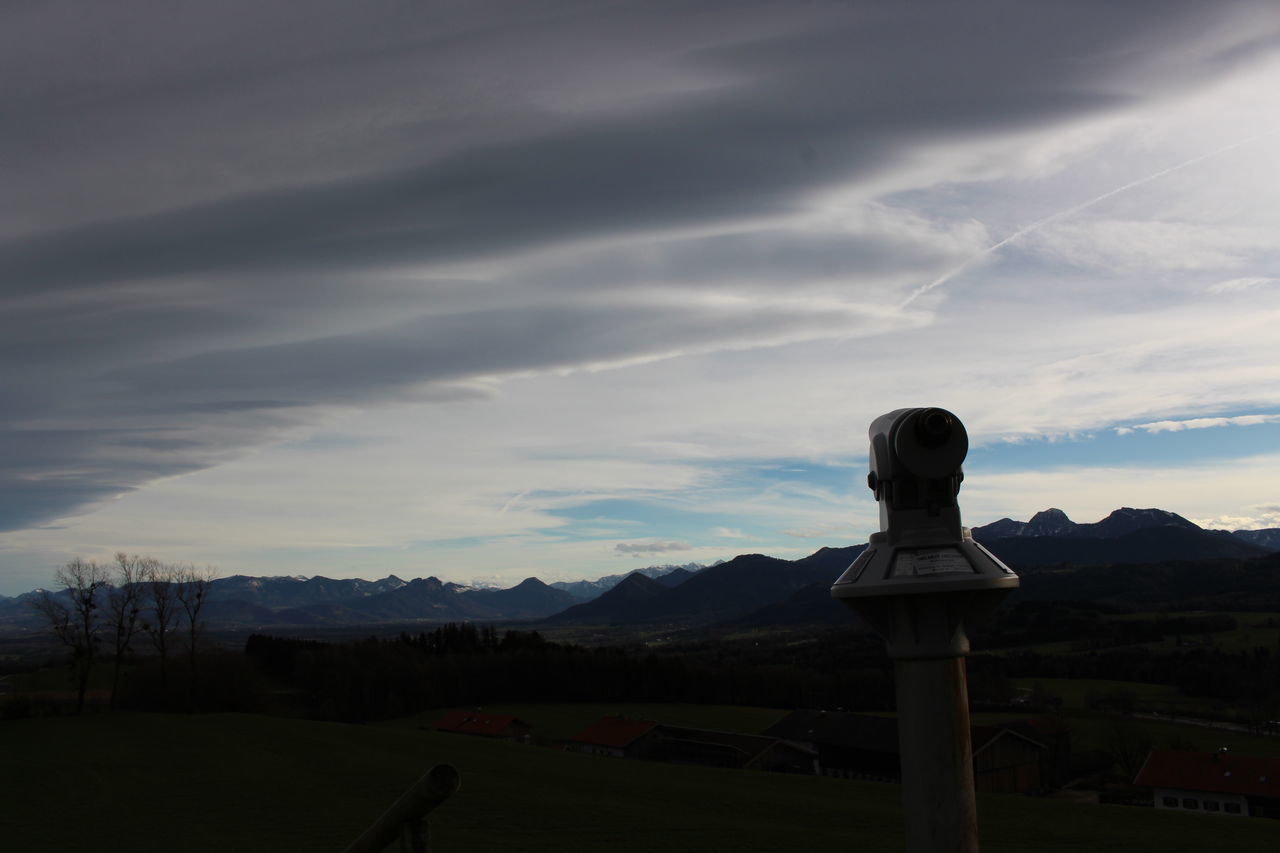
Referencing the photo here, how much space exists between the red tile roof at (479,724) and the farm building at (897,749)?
19494 mm

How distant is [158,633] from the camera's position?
67.6 m

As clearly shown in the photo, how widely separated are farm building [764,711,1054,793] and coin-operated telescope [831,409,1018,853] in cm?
5090

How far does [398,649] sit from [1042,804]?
247 feet

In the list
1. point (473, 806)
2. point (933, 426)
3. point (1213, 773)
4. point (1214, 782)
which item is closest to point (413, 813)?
point (933, 426)

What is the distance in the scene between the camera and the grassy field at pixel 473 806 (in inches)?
1040

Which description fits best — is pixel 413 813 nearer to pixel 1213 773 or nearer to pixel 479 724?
pixel 1213 773

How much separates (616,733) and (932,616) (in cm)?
6317

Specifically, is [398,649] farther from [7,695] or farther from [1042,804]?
[1042,804]

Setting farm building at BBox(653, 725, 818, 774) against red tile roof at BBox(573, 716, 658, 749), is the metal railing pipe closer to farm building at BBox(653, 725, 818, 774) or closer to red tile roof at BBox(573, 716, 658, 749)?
farm building at BBox(653, 725, 818, 774)

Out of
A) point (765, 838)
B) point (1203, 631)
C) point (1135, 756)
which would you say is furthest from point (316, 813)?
point (1203, 631)

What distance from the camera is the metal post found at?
147 inches

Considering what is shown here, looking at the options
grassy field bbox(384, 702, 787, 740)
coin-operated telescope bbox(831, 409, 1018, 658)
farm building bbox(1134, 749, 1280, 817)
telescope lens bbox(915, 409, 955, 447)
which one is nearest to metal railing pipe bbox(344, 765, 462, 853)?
coin-operated telescope bbox(831, 409, 1018, 658)

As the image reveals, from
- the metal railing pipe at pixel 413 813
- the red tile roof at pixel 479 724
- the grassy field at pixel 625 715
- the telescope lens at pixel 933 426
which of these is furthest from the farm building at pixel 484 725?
the telescope lens at pixel 933 426

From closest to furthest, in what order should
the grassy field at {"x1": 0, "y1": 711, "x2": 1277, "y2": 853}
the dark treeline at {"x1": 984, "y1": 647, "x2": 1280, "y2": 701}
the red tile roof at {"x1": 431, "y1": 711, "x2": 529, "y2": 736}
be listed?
the grassy field at {"x1": 0, "y1": 711, "x2": 1277, "y2": 853}, the red tile roof at {"x1": 431, "y1": 711, "x2": 529, "y2": 736}, the dark treeline at {"x1": 984, "y1": 647, "x2": 1280, "y2": 701}
